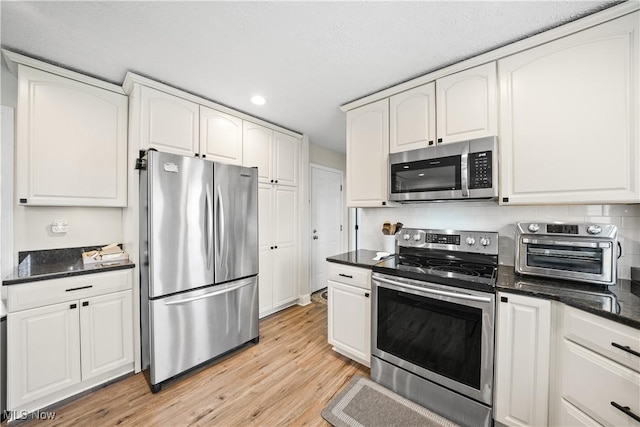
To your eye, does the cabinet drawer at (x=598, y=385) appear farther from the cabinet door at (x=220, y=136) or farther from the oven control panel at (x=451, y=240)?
the cabinet door at (x=220, y=136)

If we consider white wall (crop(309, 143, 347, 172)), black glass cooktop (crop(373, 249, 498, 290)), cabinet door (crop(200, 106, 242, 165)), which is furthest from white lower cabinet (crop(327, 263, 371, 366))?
white wall (crop(309, 143, 347, 172))

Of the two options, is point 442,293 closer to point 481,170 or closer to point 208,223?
point 481,170

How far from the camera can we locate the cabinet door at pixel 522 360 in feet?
4.26

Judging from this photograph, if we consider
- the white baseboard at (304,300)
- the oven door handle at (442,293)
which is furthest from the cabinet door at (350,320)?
the white baseboard at (304,300)

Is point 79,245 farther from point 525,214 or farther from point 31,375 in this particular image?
point 525,214

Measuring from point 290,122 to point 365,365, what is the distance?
2769 mm

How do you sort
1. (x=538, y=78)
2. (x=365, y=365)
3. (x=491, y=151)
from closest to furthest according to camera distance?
(x=538, y=78), (x=491, y=151), (x=365, y=365)

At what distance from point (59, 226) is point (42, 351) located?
97 cm

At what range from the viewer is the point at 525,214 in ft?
6.03

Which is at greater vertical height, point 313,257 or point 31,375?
point 313,257

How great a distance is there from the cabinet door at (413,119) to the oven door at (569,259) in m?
1.02

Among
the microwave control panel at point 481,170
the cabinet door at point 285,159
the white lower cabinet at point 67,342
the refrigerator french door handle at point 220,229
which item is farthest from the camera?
the cabinet door at point 285,159

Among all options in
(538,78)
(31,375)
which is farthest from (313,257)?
(538,78)

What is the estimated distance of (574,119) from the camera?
1.46 meters
